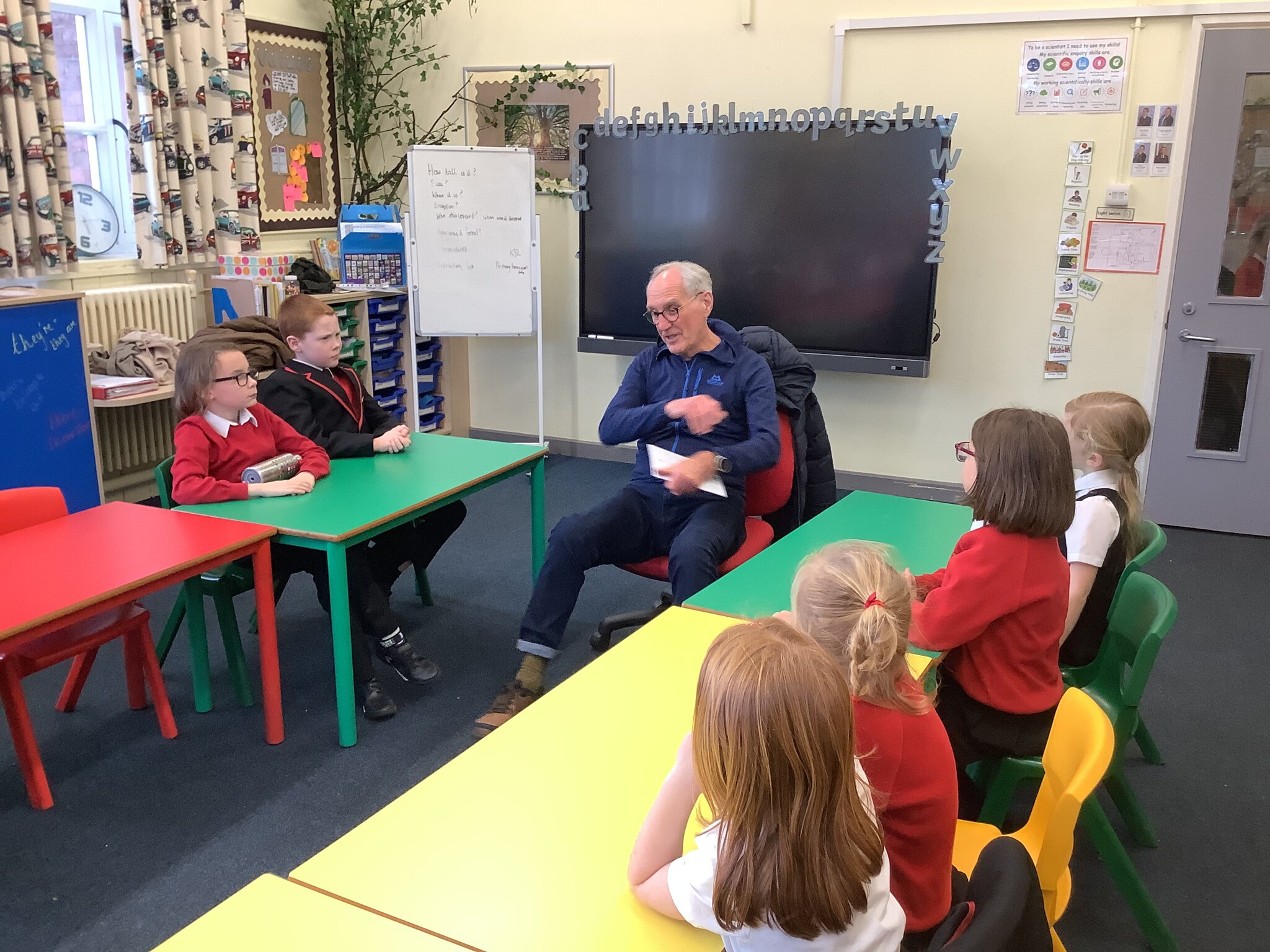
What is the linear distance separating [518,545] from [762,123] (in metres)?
2.18

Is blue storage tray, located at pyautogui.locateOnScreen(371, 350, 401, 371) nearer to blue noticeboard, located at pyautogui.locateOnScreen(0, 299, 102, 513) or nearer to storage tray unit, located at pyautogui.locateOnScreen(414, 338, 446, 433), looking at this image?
storage tray unit, located at pyautogui.locateOnScreen(414, 338, 446, 433)

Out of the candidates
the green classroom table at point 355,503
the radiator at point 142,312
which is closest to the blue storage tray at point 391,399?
the radiator at point 142,312

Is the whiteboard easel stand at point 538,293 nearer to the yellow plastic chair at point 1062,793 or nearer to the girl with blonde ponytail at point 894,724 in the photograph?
the yellow plastic chair at point 1062,793

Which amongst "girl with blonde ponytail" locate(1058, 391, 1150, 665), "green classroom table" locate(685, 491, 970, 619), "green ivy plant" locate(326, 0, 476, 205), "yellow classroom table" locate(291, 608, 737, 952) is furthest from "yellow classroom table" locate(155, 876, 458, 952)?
"green ivy plant" locate(326, 0, 476, 205)

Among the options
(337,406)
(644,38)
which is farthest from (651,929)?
(644,38)

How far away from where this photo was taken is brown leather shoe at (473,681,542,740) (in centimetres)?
271

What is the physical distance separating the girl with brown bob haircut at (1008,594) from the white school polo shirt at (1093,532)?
32 centimetres

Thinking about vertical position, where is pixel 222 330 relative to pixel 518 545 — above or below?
above

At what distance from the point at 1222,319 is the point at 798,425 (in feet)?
7.82

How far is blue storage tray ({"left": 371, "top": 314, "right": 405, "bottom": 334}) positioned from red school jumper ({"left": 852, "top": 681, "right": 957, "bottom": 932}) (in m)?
4.47

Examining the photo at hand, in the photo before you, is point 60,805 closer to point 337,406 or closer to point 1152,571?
point 337,406

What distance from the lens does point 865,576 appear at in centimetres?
133

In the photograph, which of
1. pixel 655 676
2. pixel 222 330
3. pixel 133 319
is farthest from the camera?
pixel 133 319

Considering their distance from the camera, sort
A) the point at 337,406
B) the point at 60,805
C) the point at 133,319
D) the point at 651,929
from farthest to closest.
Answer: the point at 133,319
the point at 337,406
the point at 60,805
the point at 651,929
